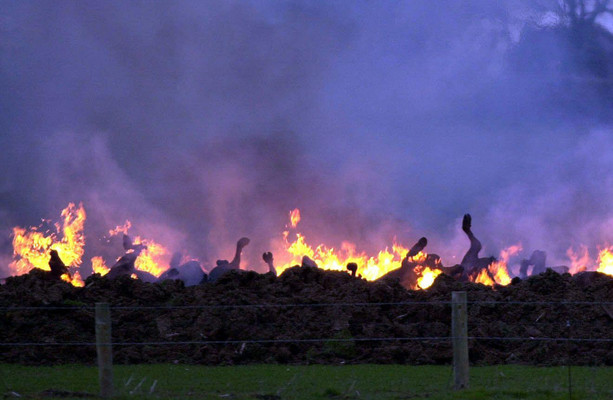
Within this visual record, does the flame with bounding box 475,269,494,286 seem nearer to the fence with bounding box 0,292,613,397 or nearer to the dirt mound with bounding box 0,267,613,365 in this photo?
the dirt mound with bounding box 0,267,613,365

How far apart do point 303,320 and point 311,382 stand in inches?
171

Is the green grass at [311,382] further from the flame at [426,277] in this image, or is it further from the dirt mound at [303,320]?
the flame at [426,277]

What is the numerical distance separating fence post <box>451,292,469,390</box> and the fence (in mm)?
3940

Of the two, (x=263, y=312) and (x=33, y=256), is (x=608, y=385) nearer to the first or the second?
(x=263, y=312)

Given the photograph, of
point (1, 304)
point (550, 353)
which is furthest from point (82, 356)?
point (550, 353)

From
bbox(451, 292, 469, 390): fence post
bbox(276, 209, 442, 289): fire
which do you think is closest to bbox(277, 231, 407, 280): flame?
bbox(276, 209, 442, 289): fire

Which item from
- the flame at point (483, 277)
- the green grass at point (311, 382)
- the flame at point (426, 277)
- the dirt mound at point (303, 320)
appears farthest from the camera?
the flame at point (483, 277)

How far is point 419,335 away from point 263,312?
350 cm

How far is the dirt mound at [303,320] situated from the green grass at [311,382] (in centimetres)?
70

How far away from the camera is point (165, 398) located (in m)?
11.4

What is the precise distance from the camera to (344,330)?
17203 millimetres

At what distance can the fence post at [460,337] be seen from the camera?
38.7 ft

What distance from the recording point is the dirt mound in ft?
53.7

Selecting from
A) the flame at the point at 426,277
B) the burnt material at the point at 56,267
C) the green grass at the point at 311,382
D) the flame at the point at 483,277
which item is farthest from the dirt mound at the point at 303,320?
the flame at the point at 483,277
